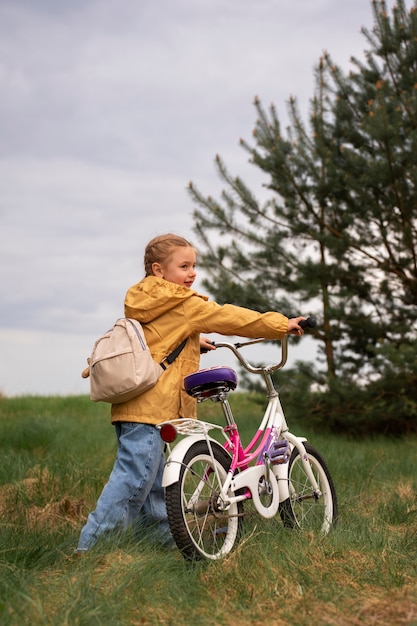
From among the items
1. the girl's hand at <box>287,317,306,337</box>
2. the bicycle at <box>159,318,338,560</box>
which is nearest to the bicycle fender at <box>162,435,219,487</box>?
the bicycle at <box>159,318,338,560</box>

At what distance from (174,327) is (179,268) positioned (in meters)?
0.32

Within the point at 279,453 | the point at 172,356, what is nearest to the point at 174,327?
the point at 172,356

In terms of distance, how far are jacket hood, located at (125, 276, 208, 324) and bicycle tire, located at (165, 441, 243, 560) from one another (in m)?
0.69

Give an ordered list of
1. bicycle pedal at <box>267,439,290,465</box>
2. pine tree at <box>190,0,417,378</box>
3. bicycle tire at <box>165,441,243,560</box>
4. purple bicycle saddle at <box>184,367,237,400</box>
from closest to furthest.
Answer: bicycle tire at <box>165,441,243,560</box>
purple bicycle saddle at <box>184,367,237,400</box>
bicycle pedal at <box>267,439,290,465</box>
pine tree at <box>190,0,417,378</box>

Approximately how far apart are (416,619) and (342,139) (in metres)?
7.60

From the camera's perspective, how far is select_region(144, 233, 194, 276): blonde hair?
3859mm

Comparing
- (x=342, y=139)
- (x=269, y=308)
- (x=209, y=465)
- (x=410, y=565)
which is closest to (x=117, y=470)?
(x=209, y=465)

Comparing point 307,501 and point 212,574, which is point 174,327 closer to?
point 212,574

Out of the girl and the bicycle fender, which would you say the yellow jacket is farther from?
the bicycle fender

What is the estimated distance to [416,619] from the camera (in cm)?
272

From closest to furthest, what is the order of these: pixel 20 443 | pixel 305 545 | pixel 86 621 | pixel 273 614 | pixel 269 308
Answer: pixel 86 621 → pixel 273 614 → pixel 305 545 → pixel 20 443 → pixel 269 308

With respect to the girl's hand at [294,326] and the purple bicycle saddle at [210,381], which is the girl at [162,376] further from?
the purple bicycle saddle at [210,381]

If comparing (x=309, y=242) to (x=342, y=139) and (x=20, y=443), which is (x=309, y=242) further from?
(x=20, y=443)

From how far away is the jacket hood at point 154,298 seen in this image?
12.0 feet
